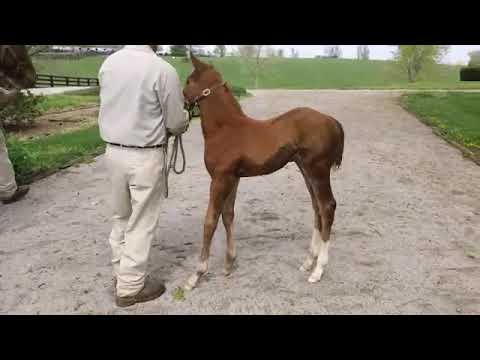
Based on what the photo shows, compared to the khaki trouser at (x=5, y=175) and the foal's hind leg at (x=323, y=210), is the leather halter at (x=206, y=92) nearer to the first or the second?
the foal's hind leg at (x=323, y=210)

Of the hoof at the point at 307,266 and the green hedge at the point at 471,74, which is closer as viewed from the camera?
the hoof at the point at 307,266

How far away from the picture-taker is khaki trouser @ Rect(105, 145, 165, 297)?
376cm

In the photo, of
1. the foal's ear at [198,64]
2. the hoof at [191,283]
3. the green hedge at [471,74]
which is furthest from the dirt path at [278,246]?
the green hedge at [471,74]

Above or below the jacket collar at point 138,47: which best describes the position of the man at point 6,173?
below

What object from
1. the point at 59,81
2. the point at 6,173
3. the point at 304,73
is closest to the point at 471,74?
the point at 59,81

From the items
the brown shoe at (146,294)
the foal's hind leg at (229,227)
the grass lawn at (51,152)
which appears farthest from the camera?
the grass lawn at (51,152)

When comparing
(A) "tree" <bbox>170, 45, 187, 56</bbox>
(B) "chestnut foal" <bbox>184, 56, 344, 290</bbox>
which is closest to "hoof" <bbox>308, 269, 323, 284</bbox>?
(B) "chestnut foal" <bbox>184, 56, 344, 290</bbox>

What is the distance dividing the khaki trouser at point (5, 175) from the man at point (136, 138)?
11.0 ft

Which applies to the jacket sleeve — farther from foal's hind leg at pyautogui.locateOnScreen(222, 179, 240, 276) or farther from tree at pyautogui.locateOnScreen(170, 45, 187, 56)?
foal's hind leg at pyautogui.locateOnScreen(222, 179, 240, 276)

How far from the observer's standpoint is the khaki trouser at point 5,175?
6422 millimetres

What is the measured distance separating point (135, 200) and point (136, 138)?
1.76 ft

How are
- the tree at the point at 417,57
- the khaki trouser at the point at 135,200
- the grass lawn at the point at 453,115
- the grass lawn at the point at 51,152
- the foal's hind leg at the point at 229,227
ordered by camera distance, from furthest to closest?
the tree at the point at 417,57 < the grass lawn at the point at 453,115 < the grass lawn at the point at 51,152 < the foal's hind leg at the point at 229,227 < the khaki trouser at the point at 135,200

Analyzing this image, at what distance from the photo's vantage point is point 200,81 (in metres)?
4.05

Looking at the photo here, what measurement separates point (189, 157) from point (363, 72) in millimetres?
55091
